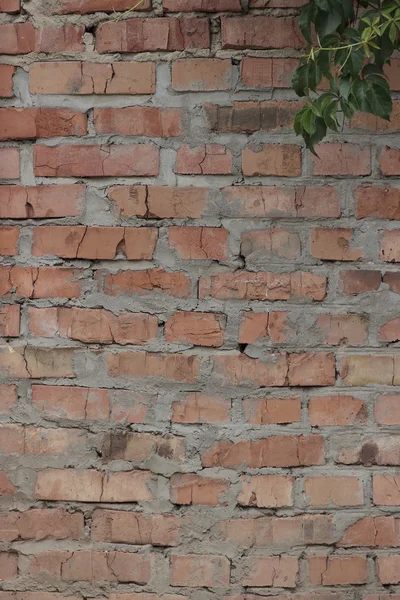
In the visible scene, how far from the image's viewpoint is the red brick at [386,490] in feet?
5.12

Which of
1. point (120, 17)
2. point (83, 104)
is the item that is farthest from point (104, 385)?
point (120, 17)

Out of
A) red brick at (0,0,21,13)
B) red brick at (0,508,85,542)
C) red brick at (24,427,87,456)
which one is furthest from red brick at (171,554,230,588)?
red brick at (0,0,21,13)

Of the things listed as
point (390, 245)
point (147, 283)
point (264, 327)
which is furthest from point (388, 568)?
point (147, 283)

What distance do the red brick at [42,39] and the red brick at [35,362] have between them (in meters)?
0.67

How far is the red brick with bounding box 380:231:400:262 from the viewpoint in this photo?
156 centimetres

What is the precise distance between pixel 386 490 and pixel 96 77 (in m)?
1.12

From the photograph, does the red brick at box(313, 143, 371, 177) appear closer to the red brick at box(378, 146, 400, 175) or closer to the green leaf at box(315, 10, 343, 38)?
the red brick at box(378, 146, 400, 175)

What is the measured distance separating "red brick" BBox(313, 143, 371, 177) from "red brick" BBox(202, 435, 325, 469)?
59 cm

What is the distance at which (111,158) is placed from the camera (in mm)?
1570

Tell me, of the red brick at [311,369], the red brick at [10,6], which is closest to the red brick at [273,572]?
the red brick at [311,369]

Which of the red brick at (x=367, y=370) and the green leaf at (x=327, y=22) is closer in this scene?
the green leaf at (x=327, y=22)

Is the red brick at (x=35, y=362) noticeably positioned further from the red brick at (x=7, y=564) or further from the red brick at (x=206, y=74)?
the red brick at (x=206, y=74)

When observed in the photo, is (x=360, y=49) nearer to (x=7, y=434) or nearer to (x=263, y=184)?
(x=263, y=184)

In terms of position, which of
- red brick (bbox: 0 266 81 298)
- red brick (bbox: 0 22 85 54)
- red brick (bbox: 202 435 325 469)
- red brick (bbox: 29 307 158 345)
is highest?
red brick (bbox: 0 22 85 54)
